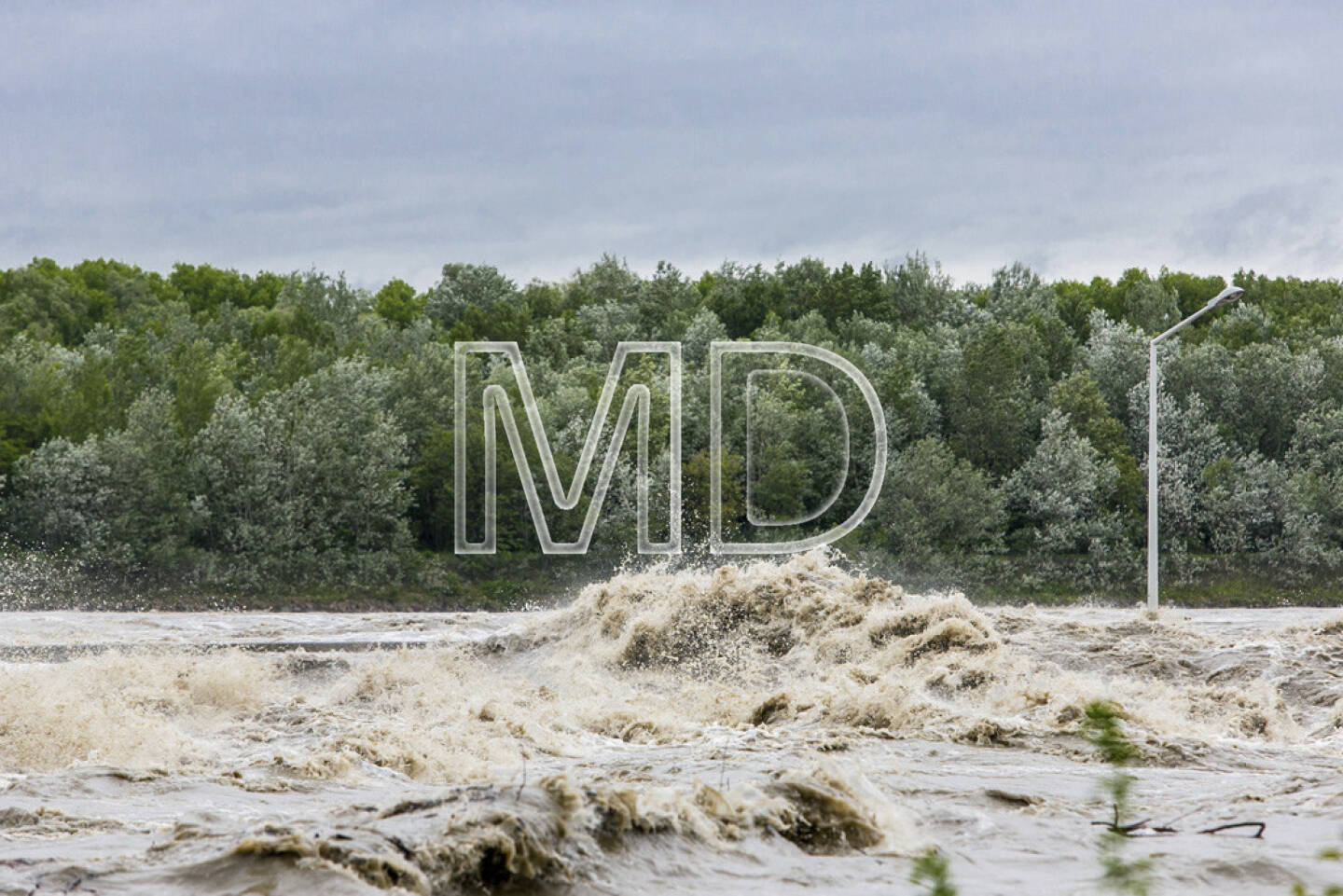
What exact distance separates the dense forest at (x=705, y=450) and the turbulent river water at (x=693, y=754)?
95.3 ft

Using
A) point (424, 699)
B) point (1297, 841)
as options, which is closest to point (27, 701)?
point (424, 699)

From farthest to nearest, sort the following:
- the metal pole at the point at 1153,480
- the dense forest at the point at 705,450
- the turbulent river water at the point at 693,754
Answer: the dense forest at the point at 705,450
the metal pole at the point at 1153,480
the turbulent river water at the point at 693,754

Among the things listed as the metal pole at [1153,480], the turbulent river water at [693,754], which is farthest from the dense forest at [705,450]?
the turbulent river water at [693,754]

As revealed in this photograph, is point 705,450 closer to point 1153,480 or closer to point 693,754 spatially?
point 1153,480

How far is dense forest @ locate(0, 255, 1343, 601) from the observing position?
2060 inches

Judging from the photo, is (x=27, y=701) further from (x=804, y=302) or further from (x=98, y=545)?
(x=804, y=302)

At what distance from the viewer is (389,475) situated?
180 feet

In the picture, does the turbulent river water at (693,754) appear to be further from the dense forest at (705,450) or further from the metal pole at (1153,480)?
the dense forest at (705,450)

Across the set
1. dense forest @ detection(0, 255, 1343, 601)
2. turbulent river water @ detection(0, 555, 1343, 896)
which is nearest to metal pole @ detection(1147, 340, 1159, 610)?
turbulent river water @ detection(0, 555, 1343, 896)

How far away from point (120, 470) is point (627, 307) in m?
30.5

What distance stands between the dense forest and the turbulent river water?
29059 millimetres

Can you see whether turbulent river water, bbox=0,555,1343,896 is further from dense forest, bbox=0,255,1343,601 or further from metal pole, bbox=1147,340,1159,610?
dense forest, bbox=0,255,1343,601

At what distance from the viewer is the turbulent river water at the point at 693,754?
20.0 feet

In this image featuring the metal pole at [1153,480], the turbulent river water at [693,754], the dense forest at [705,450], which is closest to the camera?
the turbulent river water at [693,754]
